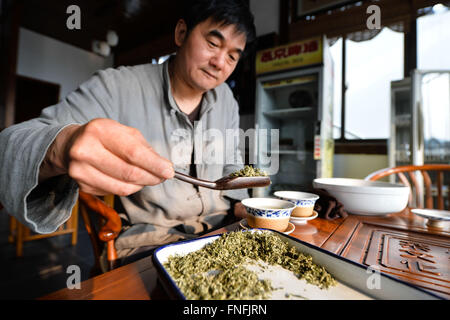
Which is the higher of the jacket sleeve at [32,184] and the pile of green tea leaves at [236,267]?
the jacket sleeve at [32,184]

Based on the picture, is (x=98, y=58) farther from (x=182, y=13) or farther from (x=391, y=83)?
(x=391, y=83)

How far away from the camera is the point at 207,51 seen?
1162mm

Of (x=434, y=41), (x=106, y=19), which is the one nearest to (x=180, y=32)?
(x=434, y=41)

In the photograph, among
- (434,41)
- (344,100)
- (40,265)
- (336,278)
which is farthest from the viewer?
(344,100)

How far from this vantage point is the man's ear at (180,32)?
3.98 feet

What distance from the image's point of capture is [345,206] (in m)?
0.97

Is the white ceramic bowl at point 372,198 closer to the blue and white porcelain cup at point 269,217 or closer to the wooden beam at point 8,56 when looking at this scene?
the blue and white porcelain cup at point 269,217

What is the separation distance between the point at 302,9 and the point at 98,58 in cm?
546

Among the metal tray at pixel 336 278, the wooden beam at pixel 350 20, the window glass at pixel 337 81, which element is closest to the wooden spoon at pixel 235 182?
the metal tray at pixel 336 278

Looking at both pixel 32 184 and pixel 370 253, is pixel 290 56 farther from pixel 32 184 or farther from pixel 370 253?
pixel 32 184

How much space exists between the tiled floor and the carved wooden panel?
2156mm

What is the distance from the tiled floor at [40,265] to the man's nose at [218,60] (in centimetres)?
199

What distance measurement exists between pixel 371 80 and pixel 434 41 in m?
0.74

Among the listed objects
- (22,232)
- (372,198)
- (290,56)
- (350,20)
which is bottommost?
(22,232)
